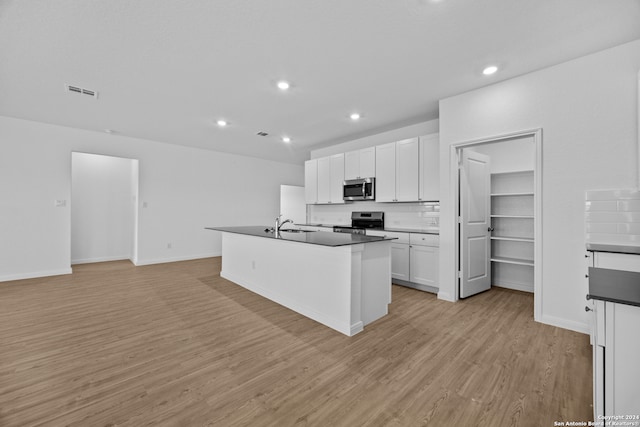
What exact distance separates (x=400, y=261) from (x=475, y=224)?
1190mm

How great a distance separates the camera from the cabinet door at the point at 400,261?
4203 millimetres

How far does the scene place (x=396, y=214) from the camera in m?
5.11

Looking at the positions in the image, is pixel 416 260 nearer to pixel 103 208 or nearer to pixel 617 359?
pixel 617 359

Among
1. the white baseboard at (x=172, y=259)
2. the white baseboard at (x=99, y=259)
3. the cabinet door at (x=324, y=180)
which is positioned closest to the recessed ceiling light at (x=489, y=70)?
the cabinet door at (x=324, y=180)

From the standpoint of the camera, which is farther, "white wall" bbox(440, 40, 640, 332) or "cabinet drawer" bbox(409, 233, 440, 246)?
"cabinet drawer" bbox(409, 233, 440, 246)

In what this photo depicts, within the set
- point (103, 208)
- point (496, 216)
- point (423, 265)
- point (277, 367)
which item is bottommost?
point (277, 367)

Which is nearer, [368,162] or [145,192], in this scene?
[368,162]

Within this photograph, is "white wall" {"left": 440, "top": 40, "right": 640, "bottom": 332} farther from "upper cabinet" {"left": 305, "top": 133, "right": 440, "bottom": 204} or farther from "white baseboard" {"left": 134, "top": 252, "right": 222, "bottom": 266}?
"white baseboard" {"left": 134, "top": 252, "right": 222, "bottom": 266}

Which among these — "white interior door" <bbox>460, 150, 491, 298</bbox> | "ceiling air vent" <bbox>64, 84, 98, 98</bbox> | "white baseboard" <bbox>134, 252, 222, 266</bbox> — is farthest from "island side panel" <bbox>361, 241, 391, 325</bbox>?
"white baseboard" <bbox>134, 252, 222, 266</bbox>

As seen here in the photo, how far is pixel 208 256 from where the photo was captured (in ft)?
22.8

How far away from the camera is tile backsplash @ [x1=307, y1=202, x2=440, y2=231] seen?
→ 4621mm

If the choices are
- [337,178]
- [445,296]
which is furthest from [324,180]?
[445,296]

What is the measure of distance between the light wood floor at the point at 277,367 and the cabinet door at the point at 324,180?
3.14 metres

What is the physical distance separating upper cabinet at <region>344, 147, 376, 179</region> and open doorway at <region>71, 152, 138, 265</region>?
4542 millimetres
